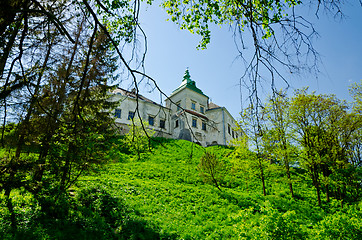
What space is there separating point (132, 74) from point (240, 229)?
558 cm

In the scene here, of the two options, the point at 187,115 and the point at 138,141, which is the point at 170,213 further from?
the point at 187,115

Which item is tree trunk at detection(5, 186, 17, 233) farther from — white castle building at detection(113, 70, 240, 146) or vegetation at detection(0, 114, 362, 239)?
white castle building at detection(113, 70, 240, 146)

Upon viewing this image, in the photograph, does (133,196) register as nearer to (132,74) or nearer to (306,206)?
(132,74)

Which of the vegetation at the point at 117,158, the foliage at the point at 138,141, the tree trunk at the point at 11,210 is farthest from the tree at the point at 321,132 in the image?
the tree trunk at the point at 11,210

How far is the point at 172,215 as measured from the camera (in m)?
8.95

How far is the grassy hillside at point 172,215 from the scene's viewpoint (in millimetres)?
5141

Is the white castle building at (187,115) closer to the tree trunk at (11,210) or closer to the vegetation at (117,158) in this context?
the vegetation at (117,158)

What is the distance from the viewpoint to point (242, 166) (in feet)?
48.4

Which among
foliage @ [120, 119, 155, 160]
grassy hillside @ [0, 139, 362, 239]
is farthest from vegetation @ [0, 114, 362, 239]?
foliage @ [120, 119, 155, 160]

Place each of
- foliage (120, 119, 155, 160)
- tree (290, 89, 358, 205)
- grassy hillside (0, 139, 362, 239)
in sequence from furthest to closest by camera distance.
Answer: tree (290, 89, 358, 205)
grassy hillside (0, 139, 362, 239)
foliage (120, 119, 155, 160)

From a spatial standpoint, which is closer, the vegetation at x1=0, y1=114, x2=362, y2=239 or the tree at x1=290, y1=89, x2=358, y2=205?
the vegetation at x1=0, y1=114, x2=362, y2=239

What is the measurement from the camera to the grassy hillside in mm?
5141

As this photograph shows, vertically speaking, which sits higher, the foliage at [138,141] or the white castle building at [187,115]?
the white castle building at [187,115]

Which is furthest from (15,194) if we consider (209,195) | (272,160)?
(272,160)
